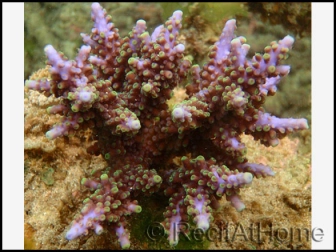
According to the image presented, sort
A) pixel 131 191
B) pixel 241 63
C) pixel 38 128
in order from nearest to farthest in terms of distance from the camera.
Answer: pixel 241 63, pixel 131 191, pixel 38 128

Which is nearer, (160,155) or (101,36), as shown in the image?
(101,36)

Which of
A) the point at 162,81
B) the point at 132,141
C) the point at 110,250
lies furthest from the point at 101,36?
the point at 110,250

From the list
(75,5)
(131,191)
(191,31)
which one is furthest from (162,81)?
(75,5)

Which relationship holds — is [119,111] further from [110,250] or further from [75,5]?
[75,5]

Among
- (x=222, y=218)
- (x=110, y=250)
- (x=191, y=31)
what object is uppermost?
(x=191, y=31)

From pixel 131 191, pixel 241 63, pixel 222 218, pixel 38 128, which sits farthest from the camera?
pixel 38 128

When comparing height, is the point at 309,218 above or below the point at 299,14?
below

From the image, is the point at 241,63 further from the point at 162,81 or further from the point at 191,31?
the point at 191,31
